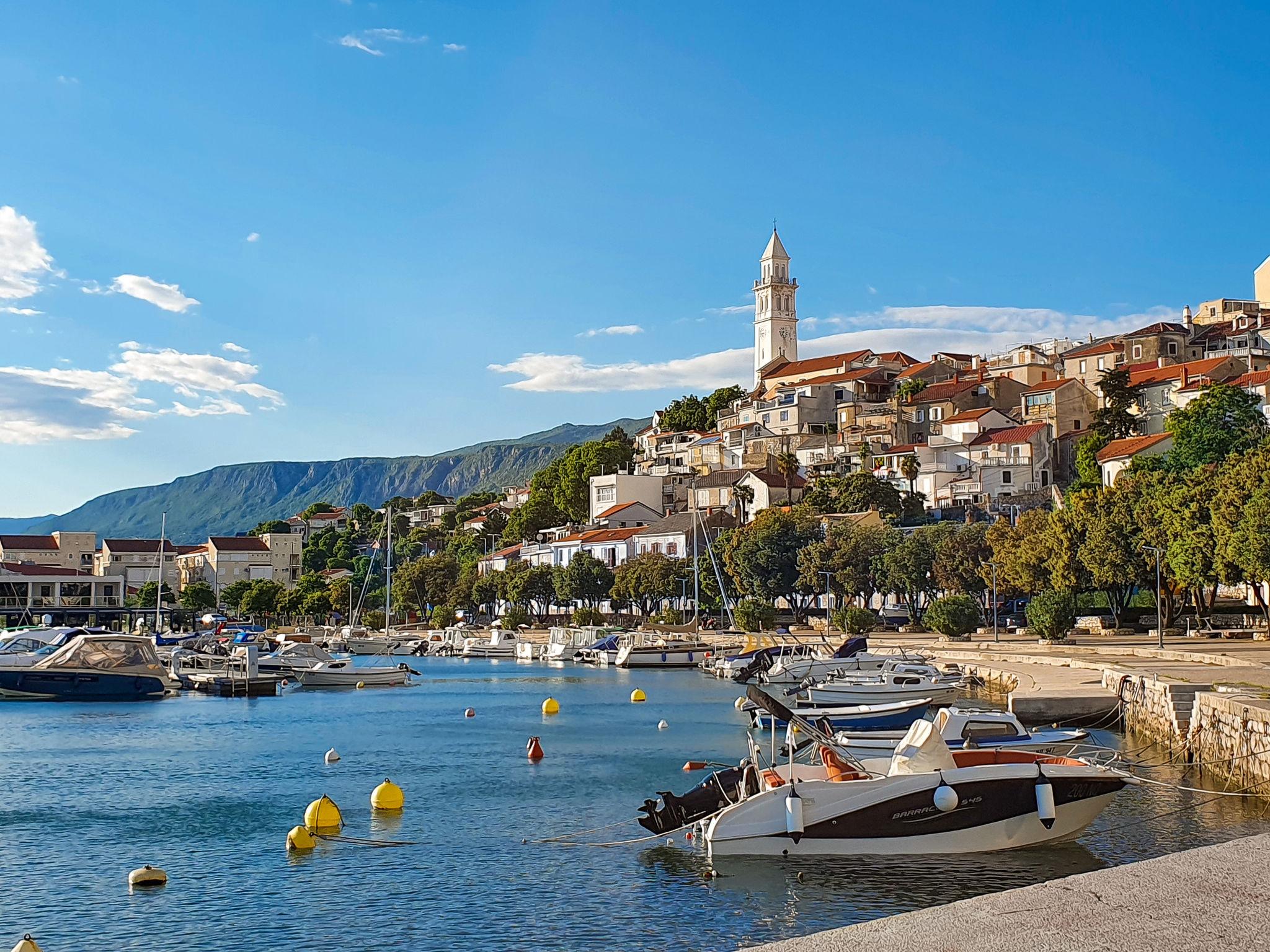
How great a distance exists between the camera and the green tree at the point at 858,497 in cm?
11081

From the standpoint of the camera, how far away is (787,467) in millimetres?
128750

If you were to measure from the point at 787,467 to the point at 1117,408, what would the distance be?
107 feet

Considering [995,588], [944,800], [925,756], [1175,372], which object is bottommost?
[944,800]

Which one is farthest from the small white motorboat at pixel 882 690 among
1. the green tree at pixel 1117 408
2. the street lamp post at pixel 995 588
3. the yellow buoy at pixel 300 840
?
the green tree at pixel 1117 408

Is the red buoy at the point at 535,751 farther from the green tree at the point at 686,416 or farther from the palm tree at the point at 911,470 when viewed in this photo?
the green tree at the point at 686,416

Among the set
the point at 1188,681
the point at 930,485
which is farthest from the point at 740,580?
the point at 1188,681

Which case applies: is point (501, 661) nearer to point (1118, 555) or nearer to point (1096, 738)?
point (1118, 555)

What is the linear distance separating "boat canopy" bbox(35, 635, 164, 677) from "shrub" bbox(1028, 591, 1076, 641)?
1639 inches

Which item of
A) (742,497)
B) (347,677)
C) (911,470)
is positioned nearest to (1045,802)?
(347,677)

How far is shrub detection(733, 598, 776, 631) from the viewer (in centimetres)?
8575

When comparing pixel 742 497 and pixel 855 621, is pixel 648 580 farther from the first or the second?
pixel 855 621

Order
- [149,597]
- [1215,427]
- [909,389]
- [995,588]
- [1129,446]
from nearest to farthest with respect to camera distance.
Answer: [995,588]
[1215,427]
[1129,446]
[909,389]
[149,597]

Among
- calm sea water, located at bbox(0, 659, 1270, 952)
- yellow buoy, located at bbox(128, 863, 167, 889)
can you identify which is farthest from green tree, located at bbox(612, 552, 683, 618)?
yellow buoy, located at bbox(128, 863, 167, 889)

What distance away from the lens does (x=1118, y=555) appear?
6172cm
